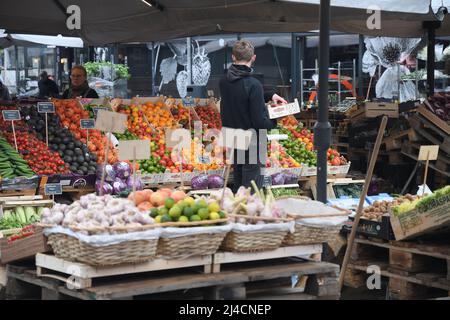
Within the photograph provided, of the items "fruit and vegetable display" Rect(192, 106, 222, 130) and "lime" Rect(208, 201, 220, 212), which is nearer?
"lime" Rect(208, 201, 220, 212)

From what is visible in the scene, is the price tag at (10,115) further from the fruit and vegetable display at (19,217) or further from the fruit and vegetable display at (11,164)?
the fruit and vegetable display at (19,217)

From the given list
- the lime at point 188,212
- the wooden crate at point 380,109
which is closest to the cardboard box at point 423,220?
the lime at point 188,212

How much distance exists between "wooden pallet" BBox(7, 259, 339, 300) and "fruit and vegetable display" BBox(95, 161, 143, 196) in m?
2.79

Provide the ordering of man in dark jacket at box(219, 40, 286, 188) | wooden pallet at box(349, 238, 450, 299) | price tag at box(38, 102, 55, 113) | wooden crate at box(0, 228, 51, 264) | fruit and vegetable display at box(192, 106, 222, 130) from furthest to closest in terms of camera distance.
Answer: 1. fruit and vegetable display at box(192, 106, 222, 130)
2. price tag at box(38, 102, 55, 113)
3. man in dark jacket at box(219, 40, 286, 188)
4. wooden pallet at box(349, 238, 450, 299)
5. wooden crate at box(0, 228, 51, 264)

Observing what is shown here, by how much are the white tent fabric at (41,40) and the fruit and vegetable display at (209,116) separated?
7.45m

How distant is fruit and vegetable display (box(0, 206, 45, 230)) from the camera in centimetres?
655

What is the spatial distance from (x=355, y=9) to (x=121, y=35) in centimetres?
343

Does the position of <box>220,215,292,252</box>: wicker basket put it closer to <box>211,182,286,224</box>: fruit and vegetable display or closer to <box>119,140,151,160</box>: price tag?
<box>211,182,286,224</box>: fruit and vegetable display

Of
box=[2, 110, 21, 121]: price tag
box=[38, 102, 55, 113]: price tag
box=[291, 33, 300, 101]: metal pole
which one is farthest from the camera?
box=[291, 33, 300, 101]: metal pole

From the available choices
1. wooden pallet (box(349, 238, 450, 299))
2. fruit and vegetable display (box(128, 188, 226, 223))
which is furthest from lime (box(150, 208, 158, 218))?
wooden pallet (box(349, 238, 450, 299))

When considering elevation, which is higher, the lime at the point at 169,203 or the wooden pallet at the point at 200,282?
the lime at the point at 169,203

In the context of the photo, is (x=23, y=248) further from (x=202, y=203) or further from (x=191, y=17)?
(x=191, y=17)

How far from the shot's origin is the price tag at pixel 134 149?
5.25m

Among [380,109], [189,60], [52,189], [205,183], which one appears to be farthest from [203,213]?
[189,60]
